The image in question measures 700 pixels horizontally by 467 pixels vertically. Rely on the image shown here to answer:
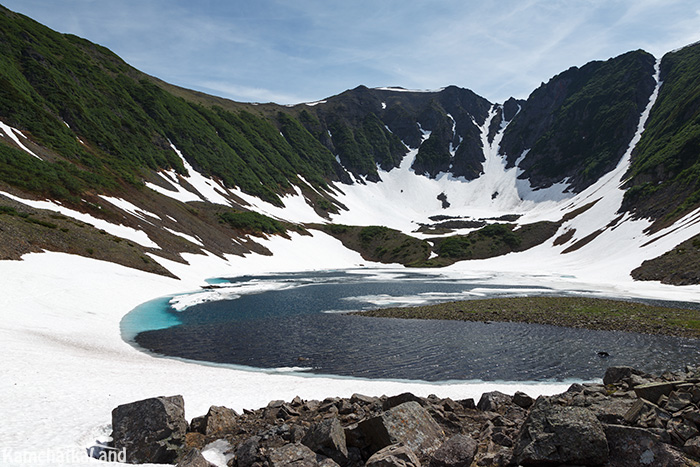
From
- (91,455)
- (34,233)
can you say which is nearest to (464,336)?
(91,455)

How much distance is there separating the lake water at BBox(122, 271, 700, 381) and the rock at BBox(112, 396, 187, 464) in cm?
1145

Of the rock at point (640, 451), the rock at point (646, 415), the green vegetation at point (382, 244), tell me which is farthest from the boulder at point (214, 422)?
the green vegetation at point (382, 244)

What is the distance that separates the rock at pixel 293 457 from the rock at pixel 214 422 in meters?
3.23

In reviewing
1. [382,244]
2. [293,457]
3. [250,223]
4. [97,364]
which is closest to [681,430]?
[293,457]

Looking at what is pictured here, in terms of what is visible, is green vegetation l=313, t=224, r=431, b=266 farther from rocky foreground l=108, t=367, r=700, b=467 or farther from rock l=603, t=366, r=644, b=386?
rocky foreground l=108, t=367, r=700, b=467

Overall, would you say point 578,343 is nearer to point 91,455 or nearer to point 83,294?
point 91,455

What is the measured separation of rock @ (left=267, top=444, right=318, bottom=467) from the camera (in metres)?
8.20

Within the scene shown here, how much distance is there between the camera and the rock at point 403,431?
29.3ft

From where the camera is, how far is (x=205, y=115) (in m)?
197

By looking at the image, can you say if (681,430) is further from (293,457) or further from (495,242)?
(495,242)

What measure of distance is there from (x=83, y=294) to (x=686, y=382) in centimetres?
4152

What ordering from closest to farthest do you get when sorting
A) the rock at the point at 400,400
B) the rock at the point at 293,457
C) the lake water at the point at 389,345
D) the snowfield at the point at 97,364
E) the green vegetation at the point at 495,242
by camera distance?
the rock at the point at 293,457 → the snowfield at the point at 97,364 → the rock at the point at 400,400 → the lake water at the point at 389,345 → the green vegetation at the point at 495,242

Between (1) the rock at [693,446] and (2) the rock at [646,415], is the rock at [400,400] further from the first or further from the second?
(1) the rock at [693,446]

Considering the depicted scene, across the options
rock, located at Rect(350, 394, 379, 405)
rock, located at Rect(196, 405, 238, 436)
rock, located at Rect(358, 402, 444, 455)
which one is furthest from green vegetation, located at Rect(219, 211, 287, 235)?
rock, located at Rect(358, 402, 444, 455)
